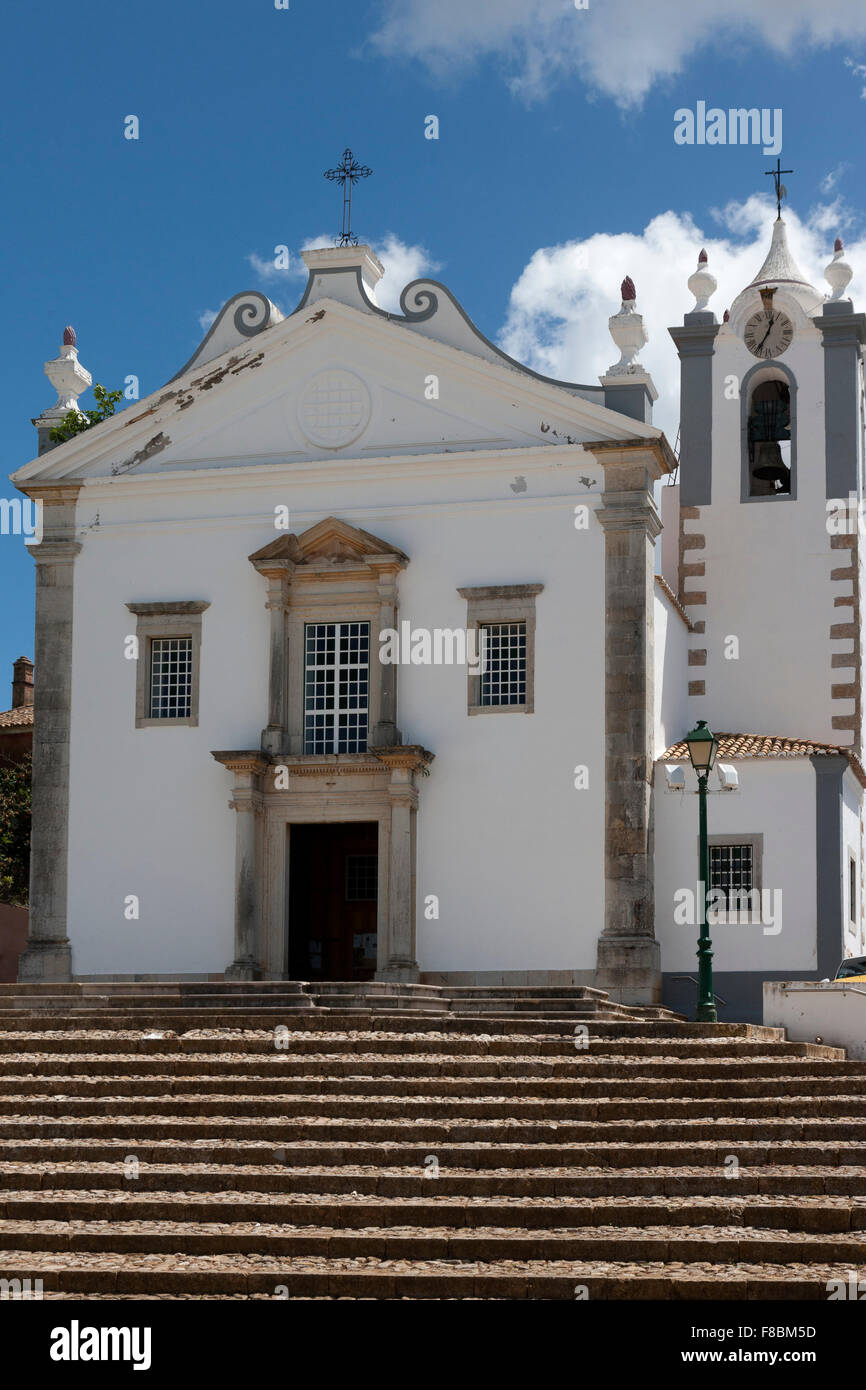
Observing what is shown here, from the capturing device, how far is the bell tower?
27.0m

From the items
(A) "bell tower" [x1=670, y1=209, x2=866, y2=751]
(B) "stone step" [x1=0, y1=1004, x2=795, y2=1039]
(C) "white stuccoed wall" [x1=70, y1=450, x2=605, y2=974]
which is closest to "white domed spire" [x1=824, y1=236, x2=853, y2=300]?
(A) "bell tower" [x1=670, y1=209, x2=866, y2=751]

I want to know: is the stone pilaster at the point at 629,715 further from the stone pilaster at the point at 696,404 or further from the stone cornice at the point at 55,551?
the stone cornice at the point at 55,551

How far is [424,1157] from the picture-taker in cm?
1380

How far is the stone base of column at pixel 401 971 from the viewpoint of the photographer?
2300 centimetres

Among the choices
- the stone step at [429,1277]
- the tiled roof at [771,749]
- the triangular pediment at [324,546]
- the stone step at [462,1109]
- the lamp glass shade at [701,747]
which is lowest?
the stone step at [429,1277]

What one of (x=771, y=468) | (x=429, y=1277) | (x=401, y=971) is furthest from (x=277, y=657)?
(x=429, y=1277)

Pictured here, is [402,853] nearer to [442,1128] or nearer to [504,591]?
[504,591]

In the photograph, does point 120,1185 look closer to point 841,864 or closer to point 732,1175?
point 732,1175

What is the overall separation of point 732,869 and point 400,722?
4.35m

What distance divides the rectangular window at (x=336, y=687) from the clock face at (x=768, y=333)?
753cm

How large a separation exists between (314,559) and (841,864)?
7.35m

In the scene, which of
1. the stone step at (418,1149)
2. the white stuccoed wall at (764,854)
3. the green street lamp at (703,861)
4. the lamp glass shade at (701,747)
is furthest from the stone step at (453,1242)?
the white stuccoed wall at (764,854)

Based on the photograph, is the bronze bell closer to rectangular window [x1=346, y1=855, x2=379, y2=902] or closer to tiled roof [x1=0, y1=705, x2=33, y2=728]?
rectangular window [x1=346, y1=855, x2=379, y2=902]

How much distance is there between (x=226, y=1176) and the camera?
44.2 feet
